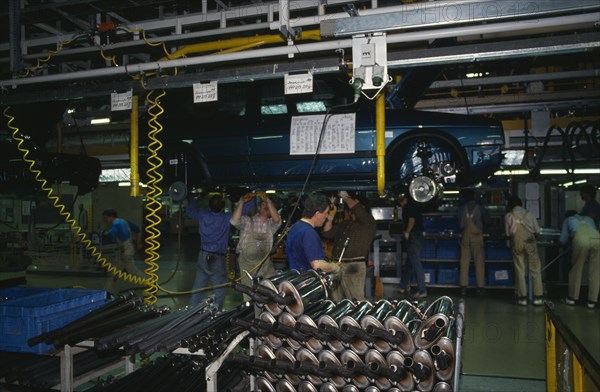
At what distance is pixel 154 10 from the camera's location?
15.5 feet

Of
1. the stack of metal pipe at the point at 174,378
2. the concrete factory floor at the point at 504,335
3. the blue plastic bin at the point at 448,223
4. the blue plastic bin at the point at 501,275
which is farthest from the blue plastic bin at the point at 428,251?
the stack of metal pipe at the point at 174,378

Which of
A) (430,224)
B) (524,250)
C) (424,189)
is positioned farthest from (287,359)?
(430,224)

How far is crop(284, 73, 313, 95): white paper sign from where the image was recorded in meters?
2.98

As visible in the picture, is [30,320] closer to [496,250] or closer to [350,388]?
[350,388]

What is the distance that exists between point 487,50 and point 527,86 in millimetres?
4183

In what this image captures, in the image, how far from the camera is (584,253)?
270 inches

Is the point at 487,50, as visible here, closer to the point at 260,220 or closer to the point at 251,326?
the point at 251,326

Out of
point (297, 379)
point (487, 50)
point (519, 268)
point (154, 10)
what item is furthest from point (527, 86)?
point (297, 379)

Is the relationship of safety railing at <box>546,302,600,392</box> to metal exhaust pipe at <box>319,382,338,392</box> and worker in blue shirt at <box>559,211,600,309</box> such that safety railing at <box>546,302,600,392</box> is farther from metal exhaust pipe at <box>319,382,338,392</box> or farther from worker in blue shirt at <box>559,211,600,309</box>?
worker in blue shirt at <box>559,211,600,309</box>

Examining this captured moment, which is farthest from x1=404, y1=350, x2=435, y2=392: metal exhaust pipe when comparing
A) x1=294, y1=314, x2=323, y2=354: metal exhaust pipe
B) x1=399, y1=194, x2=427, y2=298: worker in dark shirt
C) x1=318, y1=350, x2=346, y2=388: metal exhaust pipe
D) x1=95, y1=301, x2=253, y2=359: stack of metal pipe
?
x1=399, y1=194, x2=427, y2=298: worker in dark shirt

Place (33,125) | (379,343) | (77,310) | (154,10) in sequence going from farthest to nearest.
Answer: (33,125) → (154,10) → (77,310) → (379,343)

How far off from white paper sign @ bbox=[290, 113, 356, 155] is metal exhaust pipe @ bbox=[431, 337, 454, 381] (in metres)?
2.42

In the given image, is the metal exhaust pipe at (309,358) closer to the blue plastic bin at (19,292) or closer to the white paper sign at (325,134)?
the white paper sign at (325,134)

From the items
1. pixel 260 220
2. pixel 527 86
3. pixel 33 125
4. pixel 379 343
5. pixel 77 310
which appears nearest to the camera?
pixel 379 343
